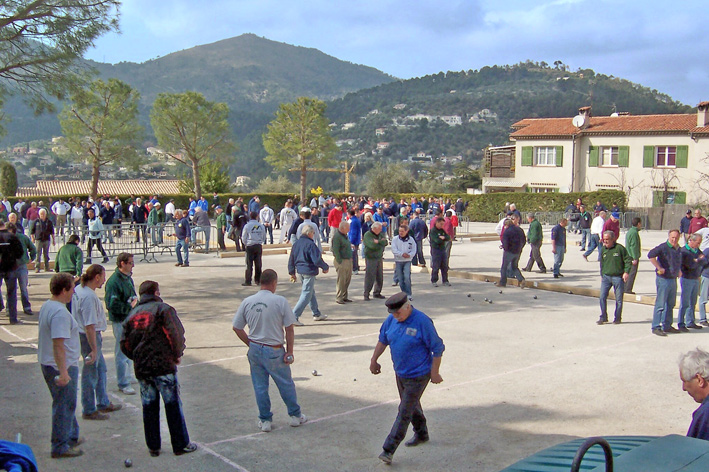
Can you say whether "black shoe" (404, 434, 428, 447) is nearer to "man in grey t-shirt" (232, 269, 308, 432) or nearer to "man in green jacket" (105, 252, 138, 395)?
"man in grey t-shirt" (232, 269, 308, 432)

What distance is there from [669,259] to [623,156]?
38.6 metres

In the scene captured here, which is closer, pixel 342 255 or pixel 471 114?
pixel 342 255

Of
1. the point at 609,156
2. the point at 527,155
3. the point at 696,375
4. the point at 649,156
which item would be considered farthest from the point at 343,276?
the point at 527,155

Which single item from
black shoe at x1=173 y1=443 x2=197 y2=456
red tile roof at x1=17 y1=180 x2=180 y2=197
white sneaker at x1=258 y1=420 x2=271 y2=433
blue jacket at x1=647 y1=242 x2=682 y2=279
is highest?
red tile roof at x1=17 y1=180 x2=180 y2=197

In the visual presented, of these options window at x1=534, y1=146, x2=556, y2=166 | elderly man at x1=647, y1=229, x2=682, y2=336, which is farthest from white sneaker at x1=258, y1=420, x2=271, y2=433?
window at x1=534, y1=146, x2=556, y2=166

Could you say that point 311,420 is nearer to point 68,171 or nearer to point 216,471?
point 216,471

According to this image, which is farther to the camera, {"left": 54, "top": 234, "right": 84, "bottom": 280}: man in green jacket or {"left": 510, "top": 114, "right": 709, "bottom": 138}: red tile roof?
{"left": 510, "top": 114, "right": 709, "bottom": 138}: red tile roof

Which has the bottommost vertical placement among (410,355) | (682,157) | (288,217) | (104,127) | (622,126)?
(410,355)

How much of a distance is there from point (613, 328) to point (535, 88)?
191 m

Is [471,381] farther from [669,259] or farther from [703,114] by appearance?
[703,114]

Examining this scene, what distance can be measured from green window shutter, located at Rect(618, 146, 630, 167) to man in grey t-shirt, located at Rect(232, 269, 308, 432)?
44343 mm

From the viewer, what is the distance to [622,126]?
46938mm

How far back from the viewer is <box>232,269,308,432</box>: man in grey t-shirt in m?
6.62

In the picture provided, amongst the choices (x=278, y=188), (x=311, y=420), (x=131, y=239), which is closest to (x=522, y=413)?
(x=311, y=420)
